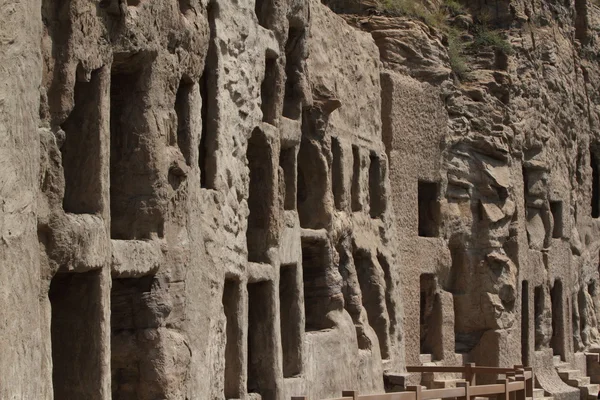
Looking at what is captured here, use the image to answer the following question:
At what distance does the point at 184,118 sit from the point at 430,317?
947cm

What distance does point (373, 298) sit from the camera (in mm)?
15961

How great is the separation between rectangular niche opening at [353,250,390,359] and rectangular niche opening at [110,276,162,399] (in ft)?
22.2

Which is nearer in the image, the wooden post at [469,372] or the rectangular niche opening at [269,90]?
the rectangular niche opening at [269,90]

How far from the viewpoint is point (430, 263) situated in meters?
18.5

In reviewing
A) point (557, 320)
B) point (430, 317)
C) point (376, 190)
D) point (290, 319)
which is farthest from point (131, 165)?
point (557, 320)

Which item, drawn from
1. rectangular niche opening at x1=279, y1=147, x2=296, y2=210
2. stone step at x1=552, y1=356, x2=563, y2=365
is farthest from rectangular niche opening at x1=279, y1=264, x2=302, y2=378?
stone step at x1=552, y1=356, x2=563, y2=365

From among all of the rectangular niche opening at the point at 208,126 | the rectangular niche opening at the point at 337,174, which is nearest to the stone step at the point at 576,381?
the rectangular niche opening at the point at 337,174

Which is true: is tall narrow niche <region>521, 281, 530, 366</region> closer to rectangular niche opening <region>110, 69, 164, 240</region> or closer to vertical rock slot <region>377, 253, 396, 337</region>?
vertical rock slot <region>377, 253, 396, 337</region>

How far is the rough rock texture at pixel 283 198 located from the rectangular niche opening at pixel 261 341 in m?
0.02

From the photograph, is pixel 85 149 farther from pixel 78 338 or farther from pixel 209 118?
pixel 209 118

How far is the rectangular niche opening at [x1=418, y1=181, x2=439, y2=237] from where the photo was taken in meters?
18.9

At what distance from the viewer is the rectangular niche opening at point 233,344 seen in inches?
435

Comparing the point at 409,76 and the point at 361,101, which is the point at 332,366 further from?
A: the point at 409,76

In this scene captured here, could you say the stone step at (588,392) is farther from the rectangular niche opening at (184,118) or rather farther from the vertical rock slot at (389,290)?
the rectangular niche opening at (184,118)
